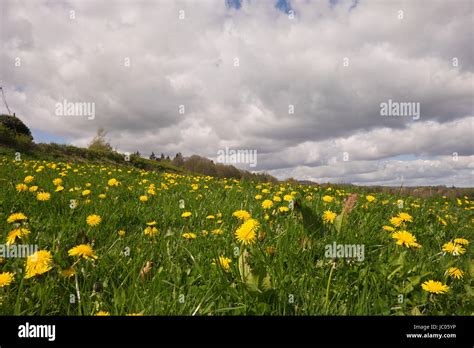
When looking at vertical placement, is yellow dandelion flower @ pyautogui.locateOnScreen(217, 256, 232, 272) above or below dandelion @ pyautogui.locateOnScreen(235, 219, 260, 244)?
below

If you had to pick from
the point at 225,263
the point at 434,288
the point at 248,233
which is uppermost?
the point at 248,233

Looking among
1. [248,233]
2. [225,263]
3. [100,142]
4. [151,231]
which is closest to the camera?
[225,263]

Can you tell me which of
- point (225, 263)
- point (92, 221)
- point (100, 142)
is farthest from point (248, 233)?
point (100, 142)

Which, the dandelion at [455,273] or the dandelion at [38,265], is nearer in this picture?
the dandelion at [38,265]

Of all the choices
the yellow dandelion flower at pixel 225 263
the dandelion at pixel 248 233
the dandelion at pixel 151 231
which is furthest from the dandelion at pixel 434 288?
the dandelion at pixel 151 231

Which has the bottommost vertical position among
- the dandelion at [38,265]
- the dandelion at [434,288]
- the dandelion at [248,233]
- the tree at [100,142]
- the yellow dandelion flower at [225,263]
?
the dandelion at [434,288]

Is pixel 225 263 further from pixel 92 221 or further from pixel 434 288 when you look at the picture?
pixel 92 221

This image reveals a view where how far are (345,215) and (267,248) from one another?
835 mm

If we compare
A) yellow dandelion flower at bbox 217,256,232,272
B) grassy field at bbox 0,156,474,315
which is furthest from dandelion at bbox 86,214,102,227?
yellow dandelion flower at bbox 217,256,232,272

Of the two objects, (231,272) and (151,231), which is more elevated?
(151,231)

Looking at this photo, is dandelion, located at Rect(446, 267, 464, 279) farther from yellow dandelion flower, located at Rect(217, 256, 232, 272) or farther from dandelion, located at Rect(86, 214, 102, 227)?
dandelion, located at Rect(86, 214, 102, 227)

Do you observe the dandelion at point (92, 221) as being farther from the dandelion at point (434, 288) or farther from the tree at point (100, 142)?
the tree at point (100, 142)

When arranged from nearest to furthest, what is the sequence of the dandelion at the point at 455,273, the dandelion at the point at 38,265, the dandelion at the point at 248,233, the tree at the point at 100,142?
1. the dandelion at the point at 38,265
2. the dandelion at the point at 455,273
3. the dandelion at the point at 248,233
4. the tree at the point at 100,142
